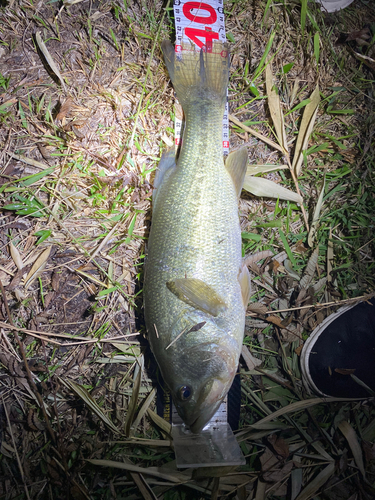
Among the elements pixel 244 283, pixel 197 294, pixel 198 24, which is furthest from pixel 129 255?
pixel 198 24

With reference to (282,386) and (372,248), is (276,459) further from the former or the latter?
(372,248)

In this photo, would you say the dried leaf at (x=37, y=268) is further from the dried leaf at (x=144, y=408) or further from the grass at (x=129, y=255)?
the dried leaf at (x=144, y=408)

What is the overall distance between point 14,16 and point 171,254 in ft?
7.46

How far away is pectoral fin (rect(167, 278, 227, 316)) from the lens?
1.89 m

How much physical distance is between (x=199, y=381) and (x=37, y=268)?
→ 4.81 ft

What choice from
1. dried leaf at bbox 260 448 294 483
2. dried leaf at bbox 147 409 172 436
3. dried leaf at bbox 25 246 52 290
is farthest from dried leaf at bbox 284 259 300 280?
dried leaf at bbox 25 246 52 290

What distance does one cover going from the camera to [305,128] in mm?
2668

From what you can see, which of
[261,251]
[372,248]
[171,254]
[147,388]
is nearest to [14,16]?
[171,254]

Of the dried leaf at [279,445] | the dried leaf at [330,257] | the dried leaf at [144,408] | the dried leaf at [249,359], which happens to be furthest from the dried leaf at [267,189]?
the dried leaf at [279,445]

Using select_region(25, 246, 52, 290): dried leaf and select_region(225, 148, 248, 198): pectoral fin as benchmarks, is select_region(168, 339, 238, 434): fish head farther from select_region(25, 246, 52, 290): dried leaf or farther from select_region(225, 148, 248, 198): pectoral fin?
select_region(25, 246, 52, 290): dried leaf

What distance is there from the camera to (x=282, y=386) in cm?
251

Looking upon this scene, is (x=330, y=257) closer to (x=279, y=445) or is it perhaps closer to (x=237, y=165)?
(x=237, y=165)

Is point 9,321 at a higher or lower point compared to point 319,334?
higher

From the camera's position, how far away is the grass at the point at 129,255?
7.39 feet
